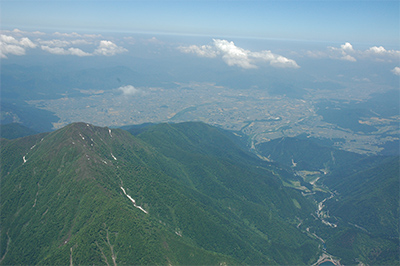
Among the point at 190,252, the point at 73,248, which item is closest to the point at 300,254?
the point at 190,252

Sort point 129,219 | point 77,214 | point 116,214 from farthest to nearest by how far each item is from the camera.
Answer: point 77,214
point 116,214
point 129,219

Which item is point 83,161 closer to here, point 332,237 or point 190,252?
point 190,252

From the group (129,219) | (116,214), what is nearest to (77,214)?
(116,214)

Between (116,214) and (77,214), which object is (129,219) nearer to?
(116,214)

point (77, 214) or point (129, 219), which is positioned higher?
point (129, 219)

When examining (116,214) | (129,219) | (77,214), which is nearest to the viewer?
(129,219)

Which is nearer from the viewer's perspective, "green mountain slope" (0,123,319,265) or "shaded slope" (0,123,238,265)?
"shaded slope" (0,123,238,265)

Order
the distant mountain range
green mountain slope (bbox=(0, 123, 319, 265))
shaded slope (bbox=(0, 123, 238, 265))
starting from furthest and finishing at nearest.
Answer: the distant mountain range, green mountain slope (bbox=(0, 123, 319, 265)), shaded slope (bbox=(0, 123, 238, 265))

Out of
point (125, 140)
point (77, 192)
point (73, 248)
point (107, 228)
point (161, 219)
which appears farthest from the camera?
point (125, 140)
